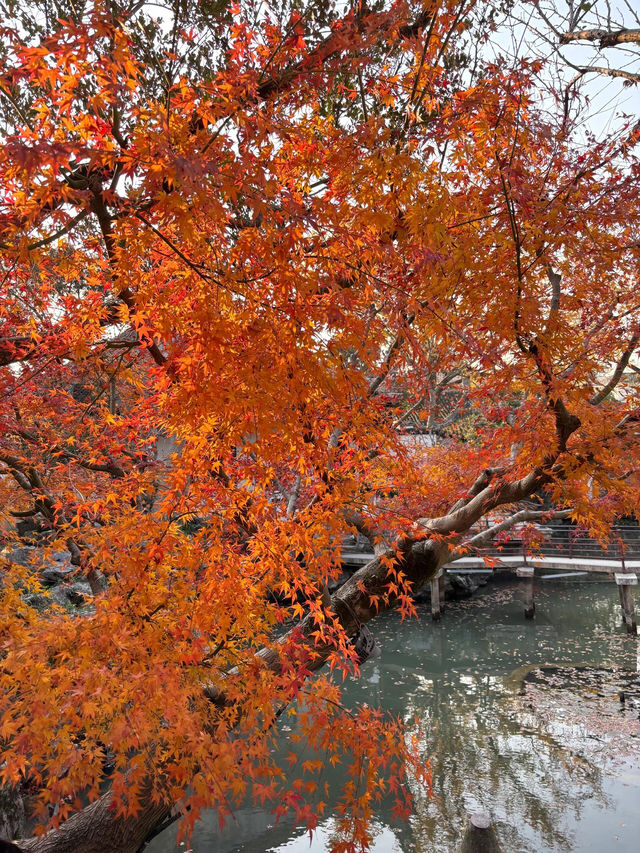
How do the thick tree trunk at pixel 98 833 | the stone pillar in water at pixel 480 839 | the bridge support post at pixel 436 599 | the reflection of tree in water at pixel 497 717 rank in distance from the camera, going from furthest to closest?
the bridge support post at pixel 436 599 → the reflection of tree in water at pixel 497 717 → the stone pillar in water at pixel 480 839 → the thick tree trunk at pixel 98 833

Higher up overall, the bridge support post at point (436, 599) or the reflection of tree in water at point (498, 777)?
the bridge support post at point (436, 599)

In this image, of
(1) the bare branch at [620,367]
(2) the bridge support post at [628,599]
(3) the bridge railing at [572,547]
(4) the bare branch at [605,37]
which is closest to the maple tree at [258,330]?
(1) the bare branch at [620,367]

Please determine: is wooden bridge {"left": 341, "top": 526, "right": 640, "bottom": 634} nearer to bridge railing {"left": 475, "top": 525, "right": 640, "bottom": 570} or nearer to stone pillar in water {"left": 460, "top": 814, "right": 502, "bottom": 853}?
bridge railing {"left": 475, "top": 525, "right": 640, "bottom": 570}

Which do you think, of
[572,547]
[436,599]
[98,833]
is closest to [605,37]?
[98,833]

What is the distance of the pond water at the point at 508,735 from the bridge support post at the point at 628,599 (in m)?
0.41

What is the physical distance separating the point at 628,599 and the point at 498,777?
8640 millimetres

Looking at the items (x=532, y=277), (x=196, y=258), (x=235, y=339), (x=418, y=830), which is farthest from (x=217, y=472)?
(x=418, y=830)

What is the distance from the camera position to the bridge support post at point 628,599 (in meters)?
14.3

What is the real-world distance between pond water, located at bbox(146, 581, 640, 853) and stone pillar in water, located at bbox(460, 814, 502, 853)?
1.40 metres

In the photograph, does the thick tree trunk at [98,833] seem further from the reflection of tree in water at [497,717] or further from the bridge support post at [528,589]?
the bridge support post at [528,589]

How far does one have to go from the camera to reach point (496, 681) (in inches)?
454

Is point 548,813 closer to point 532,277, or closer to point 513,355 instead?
point 513,355

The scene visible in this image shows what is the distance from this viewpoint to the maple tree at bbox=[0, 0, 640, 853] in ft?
9.03

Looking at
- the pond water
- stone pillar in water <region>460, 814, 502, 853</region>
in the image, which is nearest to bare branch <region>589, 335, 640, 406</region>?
stone pillar in water <region>460, 814, 502, 853</region>
